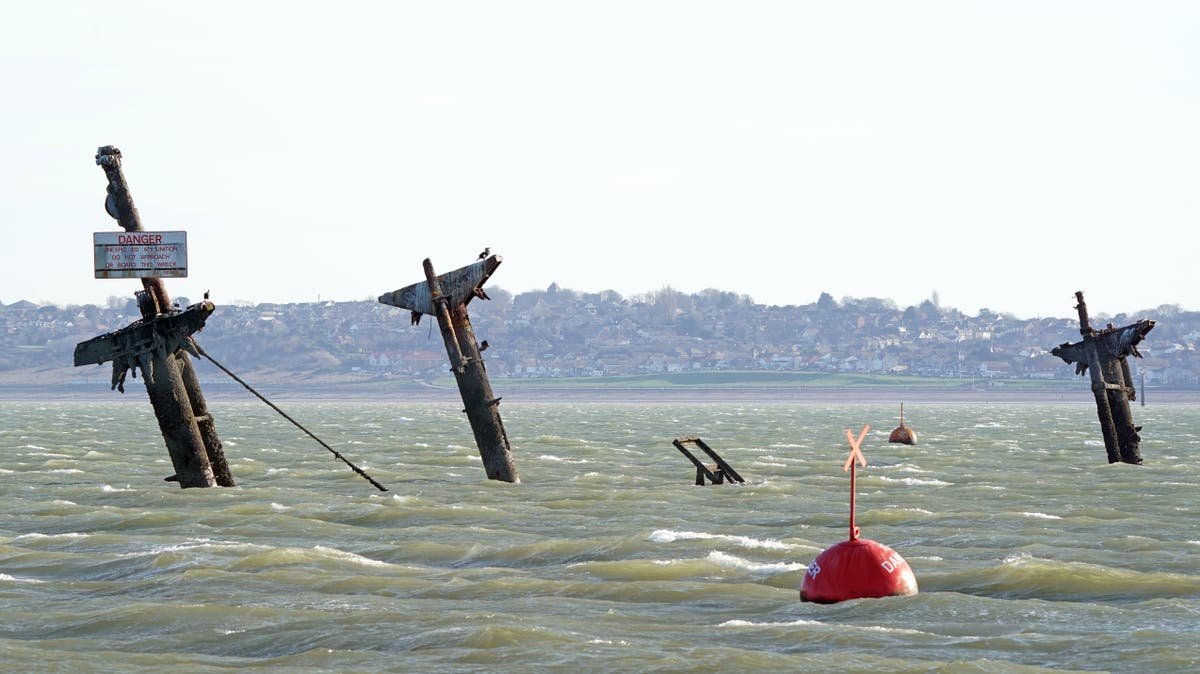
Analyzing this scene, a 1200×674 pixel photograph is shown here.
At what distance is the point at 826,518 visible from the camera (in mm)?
27312

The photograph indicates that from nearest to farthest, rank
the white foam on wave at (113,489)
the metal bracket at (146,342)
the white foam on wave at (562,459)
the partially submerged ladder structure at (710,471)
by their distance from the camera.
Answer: the metal bracket at (146,342), the white foam on wave at (113,489), the partially submerged ladder structure at (710,471), the white foam on wave at (562,459)

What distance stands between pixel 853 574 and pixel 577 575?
12.9 feet

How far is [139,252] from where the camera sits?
28656 mm

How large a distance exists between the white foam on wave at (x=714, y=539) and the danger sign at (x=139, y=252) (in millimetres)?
10095

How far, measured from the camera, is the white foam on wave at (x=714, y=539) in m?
22.8

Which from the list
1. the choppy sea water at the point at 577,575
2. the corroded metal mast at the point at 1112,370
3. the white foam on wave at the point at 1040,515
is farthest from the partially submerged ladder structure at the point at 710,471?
the corroded metal mast at the point at 1112,370

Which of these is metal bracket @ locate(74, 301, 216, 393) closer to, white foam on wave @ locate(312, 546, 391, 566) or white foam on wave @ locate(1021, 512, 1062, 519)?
white foam on wave @ locate(312, 546, 391, 566)

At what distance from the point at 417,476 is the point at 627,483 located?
5086mm

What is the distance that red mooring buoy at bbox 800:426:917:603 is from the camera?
17422 millimetres

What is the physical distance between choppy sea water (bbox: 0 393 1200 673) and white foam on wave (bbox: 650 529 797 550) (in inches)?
2.8

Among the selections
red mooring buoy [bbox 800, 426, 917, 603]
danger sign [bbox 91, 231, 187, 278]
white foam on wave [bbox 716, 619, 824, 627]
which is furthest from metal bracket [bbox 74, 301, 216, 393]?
Answer: white foam on wave [bbox 716, 619, 824, 627]

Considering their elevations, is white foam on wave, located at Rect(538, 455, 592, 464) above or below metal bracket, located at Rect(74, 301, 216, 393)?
below

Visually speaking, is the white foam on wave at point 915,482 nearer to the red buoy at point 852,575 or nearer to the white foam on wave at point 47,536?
the white foam on wave at point 47,536

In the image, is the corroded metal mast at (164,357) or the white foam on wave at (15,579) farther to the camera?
the corroded metal mast at (164,357)
